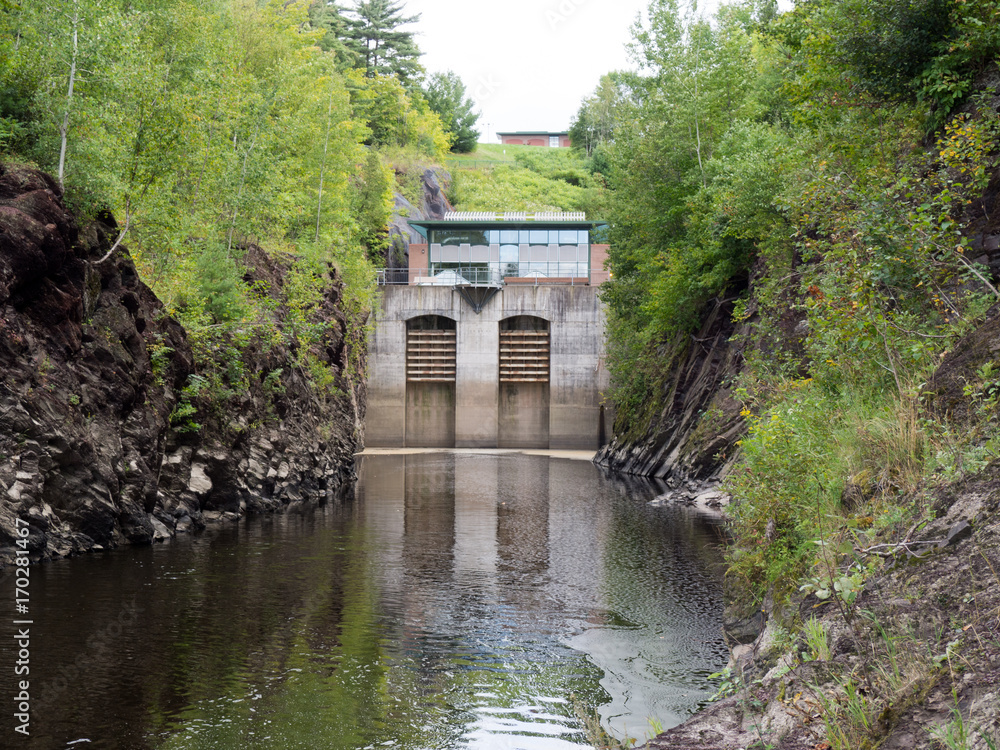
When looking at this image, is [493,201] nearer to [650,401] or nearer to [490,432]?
[490,432]

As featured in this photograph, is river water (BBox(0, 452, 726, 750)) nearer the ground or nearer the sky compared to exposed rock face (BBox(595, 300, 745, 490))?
nearer the ground

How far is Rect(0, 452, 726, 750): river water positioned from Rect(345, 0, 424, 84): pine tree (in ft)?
241

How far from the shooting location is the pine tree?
85062 millimetres

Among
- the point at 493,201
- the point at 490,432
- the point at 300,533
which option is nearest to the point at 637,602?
the point at 300,533

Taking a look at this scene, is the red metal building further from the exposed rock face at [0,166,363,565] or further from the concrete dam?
the exposed rock face at [0,166,363,565]

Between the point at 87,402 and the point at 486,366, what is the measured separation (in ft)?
120

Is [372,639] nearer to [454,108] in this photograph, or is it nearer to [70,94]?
[70,94]

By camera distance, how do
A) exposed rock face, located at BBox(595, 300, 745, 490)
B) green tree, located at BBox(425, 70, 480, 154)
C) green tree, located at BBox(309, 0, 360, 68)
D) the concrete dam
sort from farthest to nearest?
green tree, located at BBox(425, 70, 480, 154)
green tree, located at BBox(309, 0, 360, 68)
the concrete dam
exposed rock face, located at BBox(595, 300, 745, 490)

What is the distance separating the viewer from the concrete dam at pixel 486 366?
170 feet

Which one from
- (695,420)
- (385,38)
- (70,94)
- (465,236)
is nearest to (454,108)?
(385,38)

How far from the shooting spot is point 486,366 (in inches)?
2057

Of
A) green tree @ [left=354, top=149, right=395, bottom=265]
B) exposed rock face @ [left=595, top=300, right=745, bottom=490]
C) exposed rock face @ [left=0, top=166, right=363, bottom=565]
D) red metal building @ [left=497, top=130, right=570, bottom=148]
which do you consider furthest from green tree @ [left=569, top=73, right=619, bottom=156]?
exposed rock face @ [left=0, top=166, right=363, bottom=565]

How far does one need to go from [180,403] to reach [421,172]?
5244 centimetres

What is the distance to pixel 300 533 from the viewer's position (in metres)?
19.6
